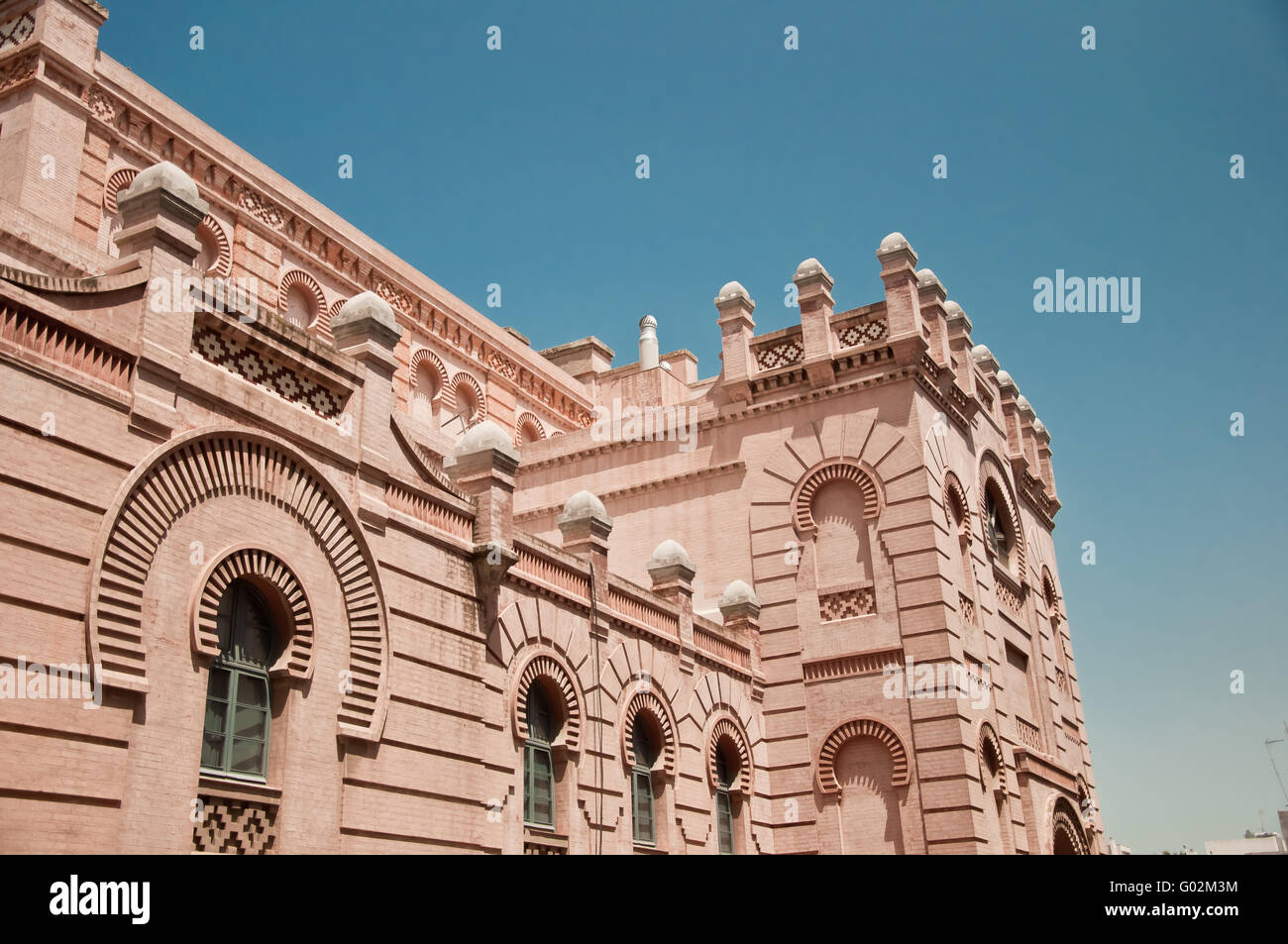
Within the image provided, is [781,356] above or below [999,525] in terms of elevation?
above

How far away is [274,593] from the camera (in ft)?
44.0

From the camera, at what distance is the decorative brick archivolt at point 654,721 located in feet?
64.3

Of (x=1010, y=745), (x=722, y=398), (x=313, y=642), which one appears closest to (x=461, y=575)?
(x=313, y=642)

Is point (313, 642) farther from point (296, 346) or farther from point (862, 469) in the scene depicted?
point (862, 469)

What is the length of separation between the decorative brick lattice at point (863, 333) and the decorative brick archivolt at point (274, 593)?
560 inches

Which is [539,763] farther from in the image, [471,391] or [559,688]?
[471,391]

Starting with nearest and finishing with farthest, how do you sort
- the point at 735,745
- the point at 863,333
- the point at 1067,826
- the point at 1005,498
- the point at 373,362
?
the point at 373,362, the point at 735,745, the point at 863,333, the point at 1067,826, the point at 1005,498

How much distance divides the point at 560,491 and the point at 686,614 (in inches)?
248

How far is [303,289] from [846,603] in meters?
13.3

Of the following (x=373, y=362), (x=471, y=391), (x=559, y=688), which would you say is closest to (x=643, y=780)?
(x=559, y=688)

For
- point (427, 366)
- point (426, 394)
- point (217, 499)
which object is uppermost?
point (427, 366)

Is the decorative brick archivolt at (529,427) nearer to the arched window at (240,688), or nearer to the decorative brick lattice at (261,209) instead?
the decorative brick lattice at (261,209)

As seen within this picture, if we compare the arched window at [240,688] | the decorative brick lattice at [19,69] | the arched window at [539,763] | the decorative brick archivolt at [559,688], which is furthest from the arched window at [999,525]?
the decorative brick lattice at [19,69]

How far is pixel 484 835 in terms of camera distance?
51.1 ft
